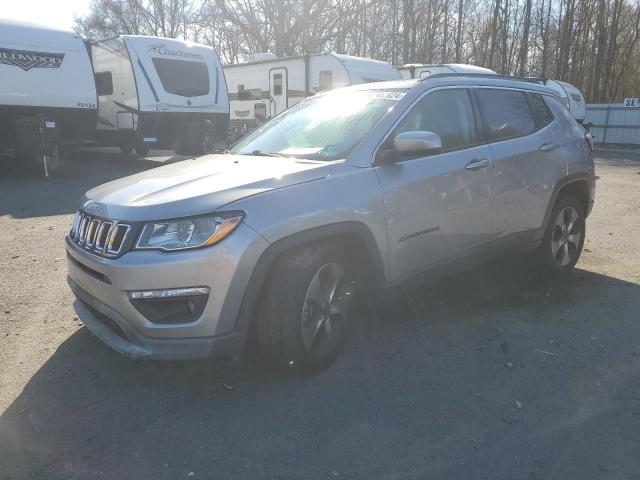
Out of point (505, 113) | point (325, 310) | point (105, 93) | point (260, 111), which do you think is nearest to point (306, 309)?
point (325, 310)

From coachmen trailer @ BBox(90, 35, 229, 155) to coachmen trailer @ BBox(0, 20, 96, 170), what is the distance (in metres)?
1.00

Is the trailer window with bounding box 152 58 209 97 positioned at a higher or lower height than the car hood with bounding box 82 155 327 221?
higher

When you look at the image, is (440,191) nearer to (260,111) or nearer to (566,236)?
(566,236)

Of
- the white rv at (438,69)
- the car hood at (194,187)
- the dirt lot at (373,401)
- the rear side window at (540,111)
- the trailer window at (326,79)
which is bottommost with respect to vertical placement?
the dirt lot at (373,401)

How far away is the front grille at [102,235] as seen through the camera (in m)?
2.77

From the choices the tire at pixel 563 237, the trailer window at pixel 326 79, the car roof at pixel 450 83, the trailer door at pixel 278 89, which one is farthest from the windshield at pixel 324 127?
the trailer door at pixel 278 89

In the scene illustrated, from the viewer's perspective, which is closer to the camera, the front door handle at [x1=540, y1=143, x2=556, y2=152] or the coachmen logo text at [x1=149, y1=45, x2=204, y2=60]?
the front door handle at [x1=540, y1=143, x2=556, y2=152]

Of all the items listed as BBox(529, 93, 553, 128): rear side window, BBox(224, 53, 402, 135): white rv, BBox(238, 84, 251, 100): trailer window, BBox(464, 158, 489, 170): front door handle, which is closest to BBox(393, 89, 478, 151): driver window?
BBox(464, 158, 489, 170): front door handle

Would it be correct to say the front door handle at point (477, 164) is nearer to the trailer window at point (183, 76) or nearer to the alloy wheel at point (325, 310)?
the alloy wheel at point (325, 310)

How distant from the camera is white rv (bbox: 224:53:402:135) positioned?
14.0 meters

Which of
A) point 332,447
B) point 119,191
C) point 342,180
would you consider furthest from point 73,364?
point 342,180

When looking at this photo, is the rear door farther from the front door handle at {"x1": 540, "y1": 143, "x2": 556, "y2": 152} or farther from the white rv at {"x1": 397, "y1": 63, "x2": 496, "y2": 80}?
the white rv at {"x1": 397, "y1": 63, "x2": 496, "y2": 80}

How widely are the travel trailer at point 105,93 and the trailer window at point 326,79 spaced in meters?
2.58

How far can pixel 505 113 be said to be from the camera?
14.6 feet
